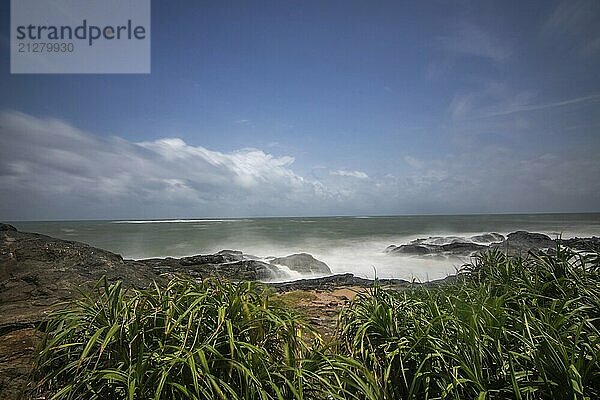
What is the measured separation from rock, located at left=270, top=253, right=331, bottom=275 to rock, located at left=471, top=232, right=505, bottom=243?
1.99m

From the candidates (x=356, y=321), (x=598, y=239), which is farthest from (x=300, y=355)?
(x=598, y=239)

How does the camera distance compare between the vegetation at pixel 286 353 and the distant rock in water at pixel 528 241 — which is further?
the distant rock in water at pixel 528 241

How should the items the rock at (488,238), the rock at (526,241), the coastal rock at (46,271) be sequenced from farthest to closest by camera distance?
the rock at (488,238)
the rock at (526,241)
the coastal rock at (46,271)

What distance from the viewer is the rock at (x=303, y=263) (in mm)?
5073

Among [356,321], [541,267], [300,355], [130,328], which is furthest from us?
[541,267]

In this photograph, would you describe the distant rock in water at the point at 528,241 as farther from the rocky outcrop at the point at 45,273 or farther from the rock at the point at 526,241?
the rocky outcrop at the point at 45,273

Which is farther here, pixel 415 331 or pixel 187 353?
pixel 415 331

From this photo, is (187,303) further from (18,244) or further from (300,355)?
(18,244)

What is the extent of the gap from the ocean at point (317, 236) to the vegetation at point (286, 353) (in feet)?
11.6

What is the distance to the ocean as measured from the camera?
5.08 metres

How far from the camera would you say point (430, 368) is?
1244mm

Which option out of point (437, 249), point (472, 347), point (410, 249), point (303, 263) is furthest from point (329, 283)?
point (472, 347)

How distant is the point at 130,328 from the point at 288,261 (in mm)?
3955

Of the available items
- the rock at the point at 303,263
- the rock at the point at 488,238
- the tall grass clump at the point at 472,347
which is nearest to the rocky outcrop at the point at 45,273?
the tall grass clump at the point at 472,347
